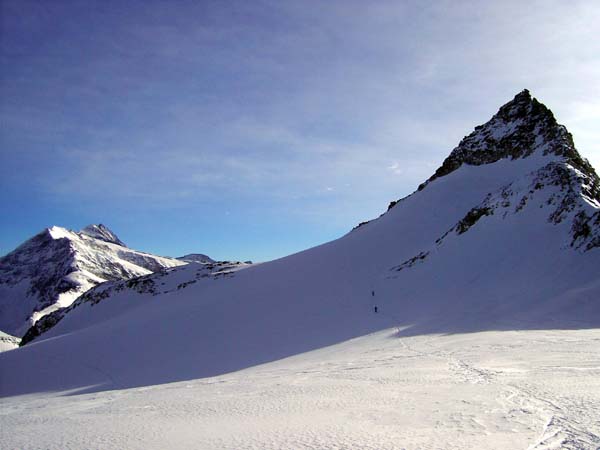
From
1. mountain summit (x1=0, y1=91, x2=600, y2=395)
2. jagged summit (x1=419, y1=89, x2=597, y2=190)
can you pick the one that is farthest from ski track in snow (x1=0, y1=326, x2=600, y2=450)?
jagged summit (x1=419, y1=89, x2=597, y2=190)

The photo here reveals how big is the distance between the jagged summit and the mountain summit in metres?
0.21

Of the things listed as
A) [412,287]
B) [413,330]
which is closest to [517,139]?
[412,287]

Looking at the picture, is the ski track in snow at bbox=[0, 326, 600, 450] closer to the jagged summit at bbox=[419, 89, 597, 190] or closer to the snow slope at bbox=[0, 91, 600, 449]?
the snow slope at bbox=[0, 91, 600, 449]

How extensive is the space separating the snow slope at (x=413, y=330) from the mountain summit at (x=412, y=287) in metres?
0.17

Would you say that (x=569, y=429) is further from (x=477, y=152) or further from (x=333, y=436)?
(x=477, y=152)

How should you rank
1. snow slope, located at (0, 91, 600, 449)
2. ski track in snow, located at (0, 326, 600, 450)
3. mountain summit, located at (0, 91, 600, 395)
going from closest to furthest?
ski track in snow, located at (0, 326, 600, 450) → snow slope, located at (0, 91, 600, 449) → mountain summit, located at (0, 91, 600, 395)

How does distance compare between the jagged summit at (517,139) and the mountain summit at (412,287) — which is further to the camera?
the jagged summit at (517,139)

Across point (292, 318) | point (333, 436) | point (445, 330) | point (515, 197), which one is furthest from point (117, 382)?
point (515, 197)

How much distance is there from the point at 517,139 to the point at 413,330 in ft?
116

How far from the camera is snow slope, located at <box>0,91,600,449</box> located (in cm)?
662

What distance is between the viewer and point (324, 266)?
4056cm

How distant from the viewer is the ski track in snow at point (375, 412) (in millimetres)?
→ 5695

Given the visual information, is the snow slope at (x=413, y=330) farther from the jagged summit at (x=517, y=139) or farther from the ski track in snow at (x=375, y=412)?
the jagged summit at (x=517, y=139)

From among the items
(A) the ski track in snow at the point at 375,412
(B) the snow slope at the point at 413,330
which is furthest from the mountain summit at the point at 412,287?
(A) the ski track in snow at the point at 375,412
